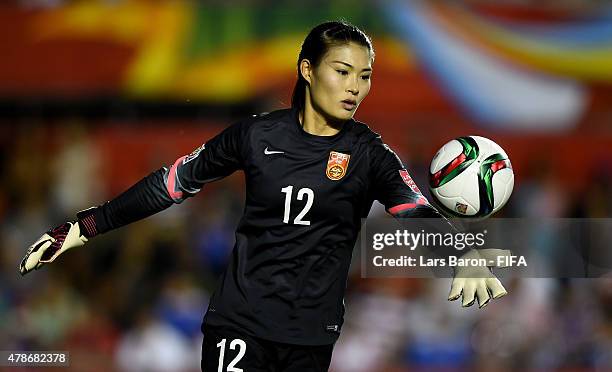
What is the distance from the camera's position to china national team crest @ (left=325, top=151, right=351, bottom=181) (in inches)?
169

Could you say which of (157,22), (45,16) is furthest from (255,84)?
(45,16)

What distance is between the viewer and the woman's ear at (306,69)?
14.7 feet

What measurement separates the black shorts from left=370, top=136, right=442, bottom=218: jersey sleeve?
66 centimetres

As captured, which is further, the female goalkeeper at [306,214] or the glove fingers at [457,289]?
the female goalkeeper at [306,214]

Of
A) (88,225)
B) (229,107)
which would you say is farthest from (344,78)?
(229,107)

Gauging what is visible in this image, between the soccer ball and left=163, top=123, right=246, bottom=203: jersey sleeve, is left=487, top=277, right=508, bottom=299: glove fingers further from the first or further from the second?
left=163, top=123, right=246, bottom=203: jersey sleeve

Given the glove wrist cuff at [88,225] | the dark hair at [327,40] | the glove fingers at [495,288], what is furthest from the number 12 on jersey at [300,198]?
the glove wrist cuff at [88,225]

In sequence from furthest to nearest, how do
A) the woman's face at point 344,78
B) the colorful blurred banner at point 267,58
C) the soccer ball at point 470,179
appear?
the colorful blurred banner at point 267,58 → the soccer ball at point 470,179 → the woman's face at point 344,78

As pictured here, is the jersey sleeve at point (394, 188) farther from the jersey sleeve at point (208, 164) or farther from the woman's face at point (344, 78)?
the jersey sleeve at point (208, 164)

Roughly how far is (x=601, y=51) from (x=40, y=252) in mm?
7258

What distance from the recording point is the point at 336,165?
4.30 m

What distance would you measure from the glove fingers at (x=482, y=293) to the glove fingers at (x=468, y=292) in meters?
0.02

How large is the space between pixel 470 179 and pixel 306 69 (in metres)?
0.83

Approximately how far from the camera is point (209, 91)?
10344 millimetres
